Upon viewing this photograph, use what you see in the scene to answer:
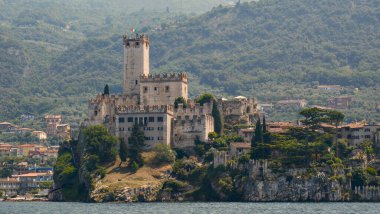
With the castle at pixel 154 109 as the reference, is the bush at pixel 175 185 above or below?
below

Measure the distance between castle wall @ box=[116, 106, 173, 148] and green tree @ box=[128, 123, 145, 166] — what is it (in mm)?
1817

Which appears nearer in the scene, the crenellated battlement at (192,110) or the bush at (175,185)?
the bush at (175,185)

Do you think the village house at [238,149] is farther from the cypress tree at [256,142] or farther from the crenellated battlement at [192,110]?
the crenellated battlement at [192,110]

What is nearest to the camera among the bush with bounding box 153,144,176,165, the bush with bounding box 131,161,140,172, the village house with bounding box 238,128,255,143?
the bush with bounding box 131,161,140,172

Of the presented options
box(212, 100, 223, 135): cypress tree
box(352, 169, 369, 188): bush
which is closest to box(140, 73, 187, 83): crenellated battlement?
box(212, 100, 223, 135): cypress tree

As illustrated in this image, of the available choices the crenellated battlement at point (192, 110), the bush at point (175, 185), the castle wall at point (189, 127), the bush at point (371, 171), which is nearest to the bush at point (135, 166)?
the bush at point (175, 185)

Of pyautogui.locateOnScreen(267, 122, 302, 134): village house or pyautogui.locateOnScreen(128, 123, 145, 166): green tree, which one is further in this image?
pyautogui.locateOnScreen(267, 122, 302, 134): village house

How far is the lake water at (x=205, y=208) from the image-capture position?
12662 centimetres

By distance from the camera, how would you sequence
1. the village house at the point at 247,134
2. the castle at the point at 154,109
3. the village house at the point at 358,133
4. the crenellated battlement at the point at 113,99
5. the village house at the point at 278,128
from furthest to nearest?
1. the crenellated battlement at the point at 113,99
2. the castle at the point at 154,109
3. the village house at the point at 247,134
4. the village house at the point at 278,128
5. the village house at the point at 358,133

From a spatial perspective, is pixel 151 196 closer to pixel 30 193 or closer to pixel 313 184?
pixel 313 184

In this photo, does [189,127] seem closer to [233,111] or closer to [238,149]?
[238,149]

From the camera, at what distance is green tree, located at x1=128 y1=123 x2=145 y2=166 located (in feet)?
499

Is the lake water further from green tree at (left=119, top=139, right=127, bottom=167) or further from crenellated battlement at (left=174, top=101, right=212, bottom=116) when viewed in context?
crenellated battlement at (left=174, top=101, right=212, bottom=116)

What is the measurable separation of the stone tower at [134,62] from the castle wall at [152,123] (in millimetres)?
11485
